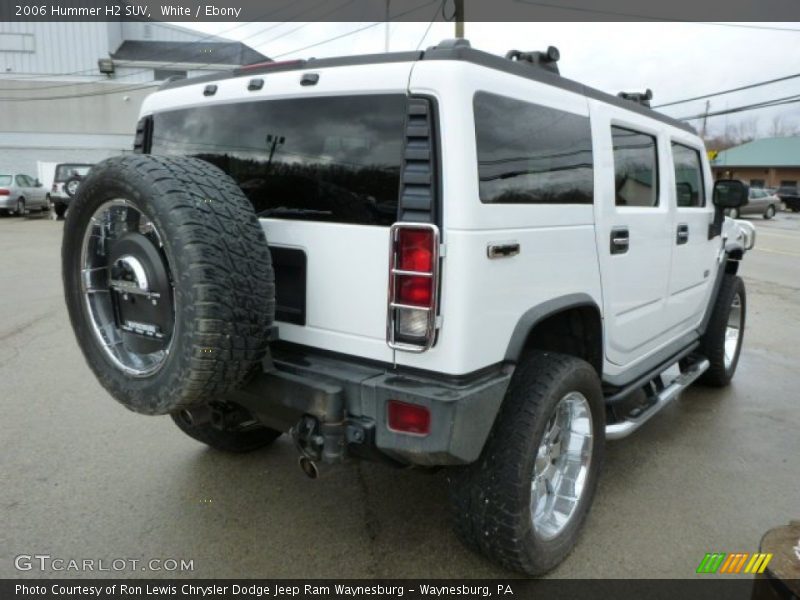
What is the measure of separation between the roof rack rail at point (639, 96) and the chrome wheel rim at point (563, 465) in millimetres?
1928

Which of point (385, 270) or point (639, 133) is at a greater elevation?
point (639, 133)

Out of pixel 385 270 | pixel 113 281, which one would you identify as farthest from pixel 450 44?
pixel 113 281

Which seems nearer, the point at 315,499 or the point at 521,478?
the point at 521,478

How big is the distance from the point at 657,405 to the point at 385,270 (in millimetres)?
2266

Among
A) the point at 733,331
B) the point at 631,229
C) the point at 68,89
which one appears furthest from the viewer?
the point at 68,89

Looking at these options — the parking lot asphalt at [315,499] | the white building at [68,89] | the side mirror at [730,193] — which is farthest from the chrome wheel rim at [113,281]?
the white building at [68,89]

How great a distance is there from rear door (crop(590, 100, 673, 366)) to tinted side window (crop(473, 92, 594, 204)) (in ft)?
0.58

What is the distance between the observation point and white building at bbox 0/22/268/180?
32344mm

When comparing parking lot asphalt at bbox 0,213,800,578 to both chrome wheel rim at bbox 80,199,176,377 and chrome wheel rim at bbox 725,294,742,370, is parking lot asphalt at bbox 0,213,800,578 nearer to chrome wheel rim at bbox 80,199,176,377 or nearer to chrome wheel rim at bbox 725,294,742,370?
chrome wheel rim at bbox 725,294,742,370

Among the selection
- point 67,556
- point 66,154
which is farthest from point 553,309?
point 66,154

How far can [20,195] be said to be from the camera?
73.8 feet

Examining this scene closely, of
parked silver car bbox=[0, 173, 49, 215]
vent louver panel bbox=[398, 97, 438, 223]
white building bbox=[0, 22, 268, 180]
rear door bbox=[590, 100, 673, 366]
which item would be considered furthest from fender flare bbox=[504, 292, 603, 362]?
white building bbox=[0, 22, 268, 180]

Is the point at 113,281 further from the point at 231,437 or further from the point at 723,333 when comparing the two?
the point at 723,333

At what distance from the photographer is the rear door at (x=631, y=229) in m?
3.04
